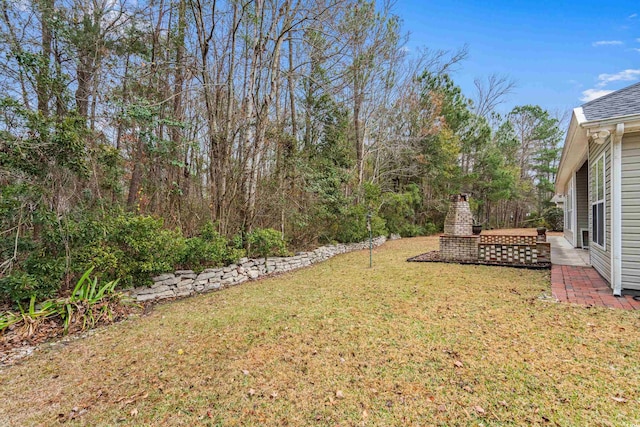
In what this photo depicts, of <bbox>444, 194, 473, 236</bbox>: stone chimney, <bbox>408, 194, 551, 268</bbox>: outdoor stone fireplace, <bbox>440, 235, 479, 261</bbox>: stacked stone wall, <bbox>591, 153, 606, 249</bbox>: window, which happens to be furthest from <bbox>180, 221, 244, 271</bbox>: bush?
<bbox>444, 194, 473, 236</bbox>: stone chimney

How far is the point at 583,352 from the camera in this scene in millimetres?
2795

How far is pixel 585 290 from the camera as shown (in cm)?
470

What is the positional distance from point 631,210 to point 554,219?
21.1m

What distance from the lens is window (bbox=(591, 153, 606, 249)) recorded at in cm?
513

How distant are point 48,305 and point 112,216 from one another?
1684mm

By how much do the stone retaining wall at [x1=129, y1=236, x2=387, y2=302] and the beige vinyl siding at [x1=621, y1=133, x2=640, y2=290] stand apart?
6.76m

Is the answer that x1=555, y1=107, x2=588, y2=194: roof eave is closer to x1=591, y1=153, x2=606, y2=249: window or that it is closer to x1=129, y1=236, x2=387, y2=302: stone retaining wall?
x1=591, y1=153, x2=606, y2=249: window

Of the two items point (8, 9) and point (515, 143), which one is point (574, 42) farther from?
point (8, 9)

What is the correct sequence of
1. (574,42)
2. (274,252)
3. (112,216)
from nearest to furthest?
(112,216) < (274,252) < (574,42)

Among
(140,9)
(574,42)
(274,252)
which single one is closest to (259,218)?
(274,252)

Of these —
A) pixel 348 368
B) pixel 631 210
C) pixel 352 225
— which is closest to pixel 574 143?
pixel 631 210

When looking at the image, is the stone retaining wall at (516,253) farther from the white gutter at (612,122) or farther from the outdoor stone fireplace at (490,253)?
the white gutter at (612,122)

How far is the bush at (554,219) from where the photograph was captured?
20.5 meters

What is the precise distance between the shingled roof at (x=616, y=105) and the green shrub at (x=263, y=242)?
644 centimetres
